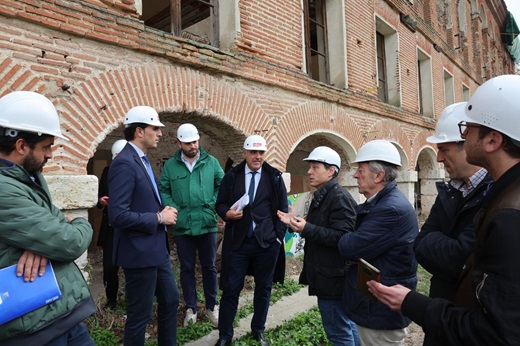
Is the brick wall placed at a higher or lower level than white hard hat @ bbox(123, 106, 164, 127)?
higher

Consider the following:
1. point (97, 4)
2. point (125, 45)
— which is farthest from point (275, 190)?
point (97, 4)

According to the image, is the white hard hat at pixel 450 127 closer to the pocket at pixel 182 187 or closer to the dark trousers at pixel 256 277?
the dark trousers at pixel 256 277

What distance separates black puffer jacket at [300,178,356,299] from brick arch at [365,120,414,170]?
18.6ft

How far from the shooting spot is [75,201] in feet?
10.7

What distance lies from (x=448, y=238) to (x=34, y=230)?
6.58 feet

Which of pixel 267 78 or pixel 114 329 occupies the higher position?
pixel 267 78

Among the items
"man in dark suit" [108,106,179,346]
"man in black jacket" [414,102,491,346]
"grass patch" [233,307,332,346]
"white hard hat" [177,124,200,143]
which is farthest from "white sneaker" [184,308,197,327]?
"man in black jacket" [414,102,491,346]

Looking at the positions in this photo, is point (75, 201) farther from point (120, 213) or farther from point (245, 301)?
point (245, 301)

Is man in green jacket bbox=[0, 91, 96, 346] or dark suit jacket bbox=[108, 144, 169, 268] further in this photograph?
dark suit jacket bbox=[108, 144, 169, 268]

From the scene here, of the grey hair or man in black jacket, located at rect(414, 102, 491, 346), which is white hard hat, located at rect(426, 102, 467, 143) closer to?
man in black jacket, located at rect(414, 102, 491, 346)

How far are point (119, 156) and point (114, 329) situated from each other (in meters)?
2.26

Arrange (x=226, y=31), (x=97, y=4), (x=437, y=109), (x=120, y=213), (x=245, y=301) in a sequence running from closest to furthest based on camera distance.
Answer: (x=120, y=213)
(x=97, y=4)
(x=245, y=301)
(x=226, y=31)
(x=437, y=109)

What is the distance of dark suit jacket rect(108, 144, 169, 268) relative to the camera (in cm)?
231

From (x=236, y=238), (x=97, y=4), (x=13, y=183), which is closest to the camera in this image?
(x=13, y=183)
